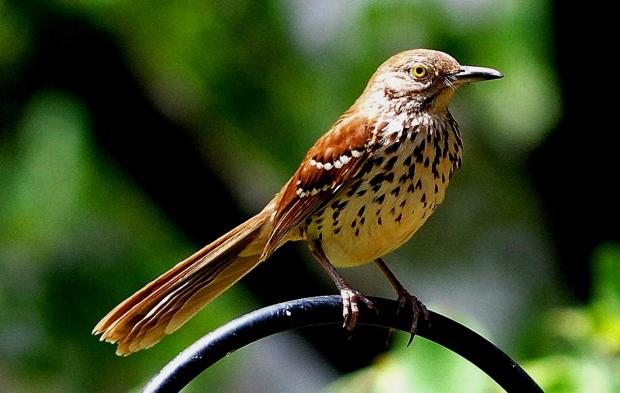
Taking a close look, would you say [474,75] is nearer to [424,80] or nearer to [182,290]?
[424,80]

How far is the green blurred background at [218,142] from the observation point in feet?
15.9

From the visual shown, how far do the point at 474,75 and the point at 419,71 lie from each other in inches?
9.4

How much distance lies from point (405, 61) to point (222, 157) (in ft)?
7.96

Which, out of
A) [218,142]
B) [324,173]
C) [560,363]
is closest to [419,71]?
[324,173]

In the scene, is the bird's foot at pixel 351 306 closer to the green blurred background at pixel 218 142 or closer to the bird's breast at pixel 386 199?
the bird's breast at pixel 386 199

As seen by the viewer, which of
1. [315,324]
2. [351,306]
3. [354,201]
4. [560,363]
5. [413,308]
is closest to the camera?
[315,324]

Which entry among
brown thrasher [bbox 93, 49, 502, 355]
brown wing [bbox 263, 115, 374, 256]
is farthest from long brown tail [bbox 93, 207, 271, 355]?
brown wing [bbox 263, 115, 374, 256]

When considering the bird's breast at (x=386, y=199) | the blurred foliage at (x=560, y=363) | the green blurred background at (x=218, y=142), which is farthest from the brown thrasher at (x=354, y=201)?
the green blurred background at (x=218, y=142)

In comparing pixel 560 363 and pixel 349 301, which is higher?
pixel 349 301

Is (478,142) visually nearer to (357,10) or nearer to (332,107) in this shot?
(332,107)

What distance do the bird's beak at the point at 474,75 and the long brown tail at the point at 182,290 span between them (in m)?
0.65

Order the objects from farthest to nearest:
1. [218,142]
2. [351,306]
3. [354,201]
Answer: [218,142], [354,201], [351,306]

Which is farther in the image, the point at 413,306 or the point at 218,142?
the point at 218,142

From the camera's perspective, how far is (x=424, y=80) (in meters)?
3.40
